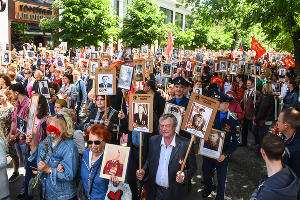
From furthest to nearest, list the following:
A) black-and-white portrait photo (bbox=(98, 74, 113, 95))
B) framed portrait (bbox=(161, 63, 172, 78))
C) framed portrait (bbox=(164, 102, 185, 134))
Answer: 1. framed portrait (bbox=(161, 63, 172, 78))
2. black-and-white portrait photo (bbox=(98, 74, 113, 95))
3. framed portrait (bbox=(164, 102, 185, 134))

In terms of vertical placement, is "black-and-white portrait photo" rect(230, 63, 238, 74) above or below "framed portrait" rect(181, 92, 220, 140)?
above

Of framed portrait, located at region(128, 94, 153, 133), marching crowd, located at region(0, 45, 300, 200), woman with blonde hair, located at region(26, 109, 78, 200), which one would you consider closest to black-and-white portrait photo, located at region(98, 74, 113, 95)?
marching crowd, located at region(0, 45, 300, 200)

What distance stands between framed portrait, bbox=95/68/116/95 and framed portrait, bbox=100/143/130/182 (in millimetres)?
2199

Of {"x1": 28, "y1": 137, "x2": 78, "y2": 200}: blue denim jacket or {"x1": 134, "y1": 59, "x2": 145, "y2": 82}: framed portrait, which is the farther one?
{"x1": 134, "y1": 59, "x2": 145, "y2": 82}: framed portrait

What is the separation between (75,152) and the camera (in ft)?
11.5

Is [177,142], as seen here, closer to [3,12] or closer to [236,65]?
[236,65]

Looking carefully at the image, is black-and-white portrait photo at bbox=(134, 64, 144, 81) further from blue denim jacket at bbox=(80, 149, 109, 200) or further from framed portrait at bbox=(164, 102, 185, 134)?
blue denim jacket at bbox=(80, 149, 109, 200)

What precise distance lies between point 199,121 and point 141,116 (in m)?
0.82

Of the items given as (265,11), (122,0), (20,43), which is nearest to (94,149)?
(265,11)

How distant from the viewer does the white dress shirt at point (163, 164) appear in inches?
141

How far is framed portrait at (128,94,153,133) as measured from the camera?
4039 millimetres

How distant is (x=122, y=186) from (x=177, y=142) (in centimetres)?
88

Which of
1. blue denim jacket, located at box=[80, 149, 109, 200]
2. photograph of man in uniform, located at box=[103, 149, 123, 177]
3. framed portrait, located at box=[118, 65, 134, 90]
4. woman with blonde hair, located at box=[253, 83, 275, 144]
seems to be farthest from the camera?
woman with blonde hair, located at box=[253, 83, 275, 144]

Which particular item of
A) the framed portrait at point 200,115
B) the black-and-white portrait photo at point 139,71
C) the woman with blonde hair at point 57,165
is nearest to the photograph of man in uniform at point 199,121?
the framed portrait at point 200,115
